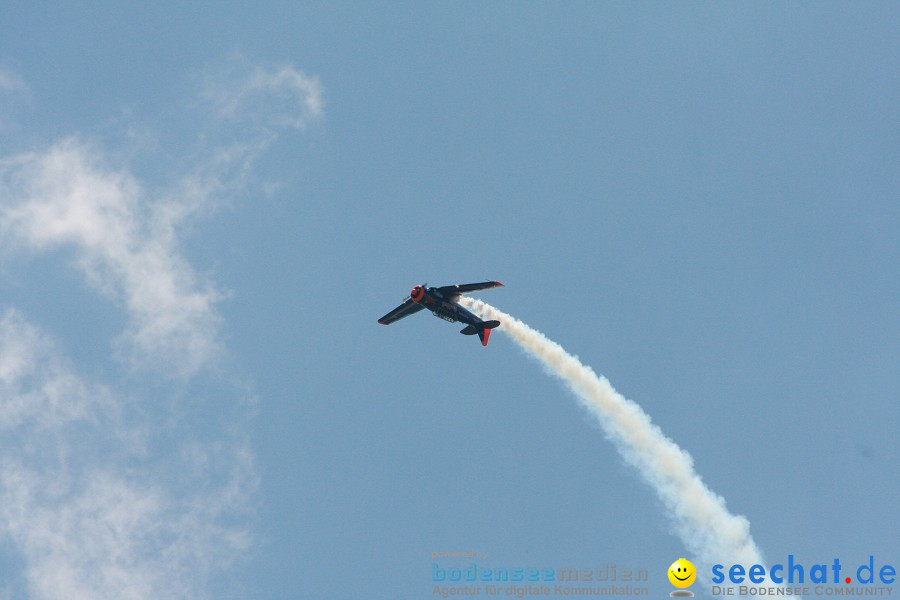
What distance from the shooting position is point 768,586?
384 feet

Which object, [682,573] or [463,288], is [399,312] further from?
[682,573]

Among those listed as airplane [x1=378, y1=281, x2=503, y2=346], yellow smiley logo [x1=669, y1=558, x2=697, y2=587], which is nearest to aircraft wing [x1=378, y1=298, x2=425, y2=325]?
airplane [x1=378, y1=281, x2=503, y2=346]

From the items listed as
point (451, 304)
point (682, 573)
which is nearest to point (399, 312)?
point (451, 304)

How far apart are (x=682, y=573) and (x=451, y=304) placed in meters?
41.8

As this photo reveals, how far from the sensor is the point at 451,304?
136 m

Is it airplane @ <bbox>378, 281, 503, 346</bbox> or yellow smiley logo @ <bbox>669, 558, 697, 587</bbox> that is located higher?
airplane @ <bbox>378, 281, 503, 346</bbox>

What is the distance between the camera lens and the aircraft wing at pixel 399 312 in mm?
142625

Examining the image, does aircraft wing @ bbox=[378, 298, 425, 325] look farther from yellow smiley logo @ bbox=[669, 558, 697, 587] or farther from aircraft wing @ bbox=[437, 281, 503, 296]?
yellow smiley logo @ bbox=[669, 558, 697, 587]

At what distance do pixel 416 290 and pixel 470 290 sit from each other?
247 inches

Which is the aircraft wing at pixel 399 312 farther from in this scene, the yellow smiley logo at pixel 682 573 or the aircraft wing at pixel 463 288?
the yellow smiley logo at pixel 682 573

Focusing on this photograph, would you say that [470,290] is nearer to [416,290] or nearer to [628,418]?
[416,290]

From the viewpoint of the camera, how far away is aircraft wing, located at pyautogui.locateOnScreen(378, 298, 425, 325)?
143 metres

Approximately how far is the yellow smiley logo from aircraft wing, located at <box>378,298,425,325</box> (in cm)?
4592

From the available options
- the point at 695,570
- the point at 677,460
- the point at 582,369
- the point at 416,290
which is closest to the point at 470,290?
the point at 416,290
